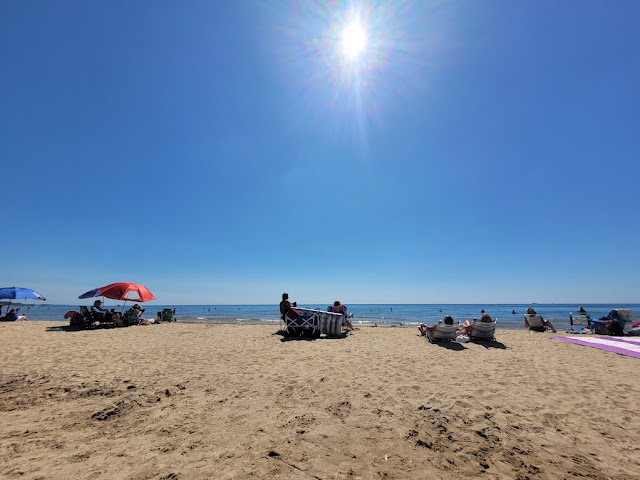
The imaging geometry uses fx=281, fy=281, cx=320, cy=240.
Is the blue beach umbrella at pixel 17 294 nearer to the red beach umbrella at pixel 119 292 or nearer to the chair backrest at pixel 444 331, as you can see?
the red beach umbrella at pixel 119 292

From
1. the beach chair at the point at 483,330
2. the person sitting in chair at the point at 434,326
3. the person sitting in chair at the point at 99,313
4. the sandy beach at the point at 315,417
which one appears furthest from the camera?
the person sitting in chair at the point at 99,313

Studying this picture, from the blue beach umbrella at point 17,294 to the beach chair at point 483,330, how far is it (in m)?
26.1

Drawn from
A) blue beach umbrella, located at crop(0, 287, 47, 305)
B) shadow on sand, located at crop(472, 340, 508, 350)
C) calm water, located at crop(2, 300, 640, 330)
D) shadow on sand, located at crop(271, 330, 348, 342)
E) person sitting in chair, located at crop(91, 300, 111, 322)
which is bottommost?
calm water, located at crop(2, 300, 640, 330)

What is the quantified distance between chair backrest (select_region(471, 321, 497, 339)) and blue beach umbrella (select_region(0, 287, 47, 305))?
26118 millimetres

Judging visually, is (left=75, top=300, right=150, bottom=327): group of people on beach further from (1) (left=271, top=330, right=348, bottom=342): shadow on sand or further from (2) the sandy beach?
(1) (left=271, top=330, right=348, bottom=342): shadow on sand

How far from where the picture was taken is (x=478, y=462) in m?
3.41

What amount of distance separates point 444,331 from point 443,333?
0.12 metres

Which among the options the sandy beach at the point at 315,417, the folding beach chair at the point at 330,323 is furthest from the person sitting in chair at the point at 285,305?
the sandy beach at the point at 315,417

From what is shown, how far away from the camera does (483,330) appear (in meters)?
11.8

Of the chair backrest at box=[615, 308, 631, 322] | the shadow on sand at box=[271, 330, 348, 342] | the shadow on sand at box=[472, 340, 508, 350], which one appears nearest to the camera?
the shadow on sand at box=[472, 340, 508, 350]

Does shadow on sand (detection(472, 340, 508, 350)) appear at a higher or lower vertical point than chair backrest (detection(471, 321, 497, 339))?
lower

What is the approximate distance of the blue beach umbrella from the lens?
57.7 feet

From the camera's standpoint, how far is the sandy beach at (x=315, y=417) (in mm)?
3307

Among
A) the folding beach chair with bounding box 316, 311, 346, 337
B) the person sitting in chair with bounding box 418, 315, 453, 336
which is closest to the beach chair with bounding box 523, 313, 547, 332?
the person sitting in chair with bounding box 418, 315, 453, 336
